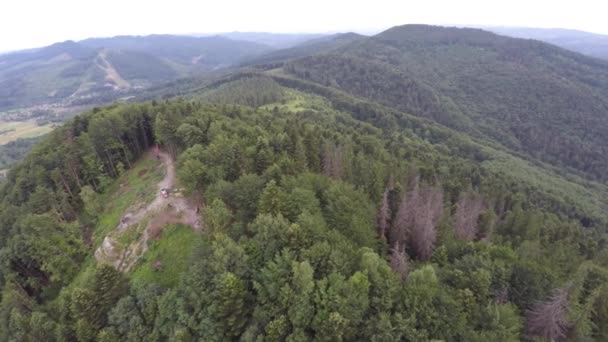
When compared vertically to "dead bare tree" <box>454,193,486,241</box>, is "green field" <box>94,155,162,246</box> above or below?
above

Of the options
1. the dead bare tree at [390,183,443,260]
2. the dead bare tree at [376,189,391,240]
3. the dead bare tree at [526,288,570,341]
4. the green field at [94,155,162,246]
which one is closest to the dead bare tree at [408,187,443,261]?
the dead bare tree at [390,183,443,260]

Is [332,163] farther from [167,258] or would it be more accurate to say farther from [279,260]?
[279,260]

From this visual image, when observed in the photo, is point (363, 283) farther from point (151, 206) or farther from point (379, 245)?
point (151, 206)

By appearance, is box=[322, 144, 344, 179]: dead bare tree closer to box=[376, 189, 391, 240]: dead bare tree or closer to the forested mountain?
the forested mountain

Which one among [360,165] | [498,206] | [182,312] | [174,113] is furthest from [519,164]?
[182,312]

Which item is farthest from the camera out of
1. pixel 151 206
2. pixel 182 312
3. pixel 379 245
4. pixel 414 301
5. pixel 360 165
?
pixel 360 165

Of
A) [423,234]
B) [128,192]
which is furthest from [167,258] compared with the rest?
[423,234]
